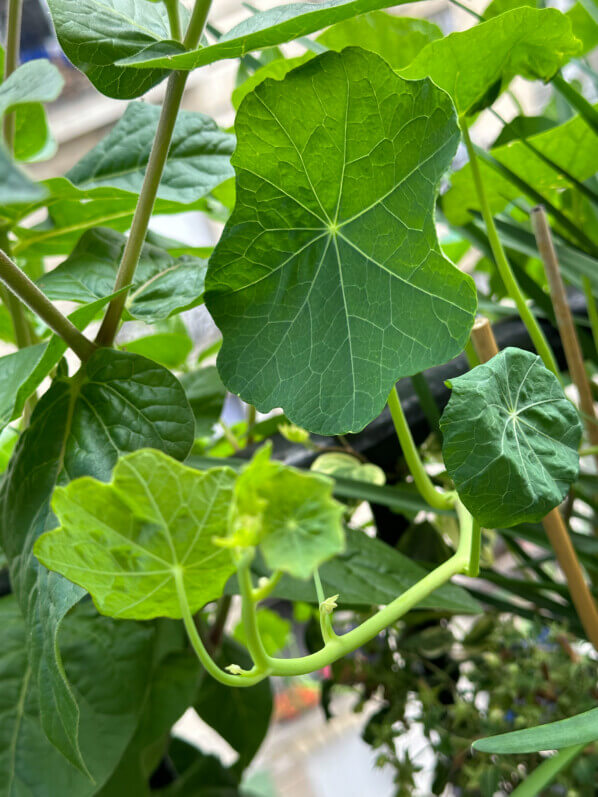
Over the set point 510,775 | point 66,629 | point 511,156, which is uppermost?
point 511,156

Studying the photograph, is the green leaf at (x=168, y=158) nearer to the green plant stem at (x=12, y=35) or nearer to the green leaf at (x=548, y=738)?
the green plant stem at (x=12, y=35)

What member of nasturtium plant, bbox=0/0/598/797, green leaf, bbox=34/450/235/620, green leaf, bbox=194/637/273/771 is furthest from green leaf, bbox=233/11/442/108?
green leaf, bbox=194/637/273/771

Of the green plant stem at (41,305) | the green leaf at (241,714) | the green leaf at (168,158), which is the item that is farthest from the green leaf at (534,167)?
the green leaf at (241,714)

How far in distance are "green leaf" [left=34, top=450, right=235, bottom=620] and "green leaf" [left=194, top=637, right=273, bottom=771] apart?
1.18ft

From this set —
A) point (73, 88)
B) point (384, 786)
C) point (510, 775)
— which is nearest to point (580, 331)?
point (510, 775)

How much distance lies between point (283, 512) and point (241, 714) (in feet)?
1.45

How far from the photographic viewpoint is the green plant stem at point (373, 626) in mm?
195

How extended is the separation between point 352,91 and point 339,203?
0.04 metres

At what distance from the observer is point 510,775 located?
440 millimetres

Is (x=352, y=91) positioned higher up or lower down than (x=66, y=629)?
higher up

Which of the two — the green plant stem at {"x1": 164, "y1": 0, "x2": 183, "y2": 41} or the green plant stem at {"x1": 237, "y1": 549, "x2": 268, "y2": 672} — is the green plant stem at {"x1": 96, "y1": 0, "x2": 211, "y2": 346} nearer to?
the green plant stem at {"x1": 164, "y1": 0, "x2": 183, "y2": 41}

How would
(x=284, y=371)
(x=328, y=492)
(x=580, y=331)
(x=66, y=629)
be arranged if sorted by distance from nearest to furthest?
(x=328, y=492)
(x=284, y=371)
(x=66, y=629)
(x=580, y=331)

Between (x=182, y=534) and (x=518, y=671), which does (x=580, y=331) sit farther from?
(x=182, y=534)

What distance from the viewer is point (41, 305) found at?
0.27 metres
